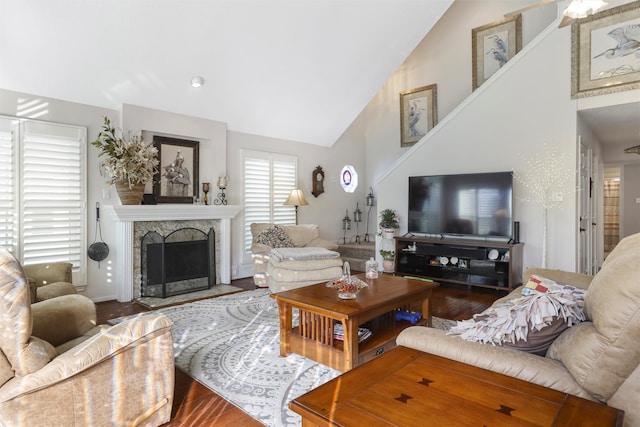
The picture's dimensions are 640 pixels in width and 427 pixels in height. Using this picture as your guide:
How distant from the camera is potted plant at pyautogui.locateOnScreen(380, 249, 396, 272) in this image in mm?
5910

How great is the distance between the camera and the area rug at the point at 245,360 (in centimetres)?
219

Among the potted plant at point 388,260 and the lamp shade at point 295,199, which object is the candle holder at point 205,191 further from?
the potted plant at point 388,260

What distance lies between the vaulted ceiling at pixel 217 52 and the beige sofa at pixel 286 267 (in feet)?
6.11

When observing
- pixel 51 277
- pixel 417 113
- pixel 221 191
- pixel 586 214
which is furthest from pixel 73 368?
pixel 417 113

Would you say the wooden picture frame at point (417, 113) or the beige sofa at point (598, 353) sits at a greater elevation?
the wooden picture frame at point (417, 113)

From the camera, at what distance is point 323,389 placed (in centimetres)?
124

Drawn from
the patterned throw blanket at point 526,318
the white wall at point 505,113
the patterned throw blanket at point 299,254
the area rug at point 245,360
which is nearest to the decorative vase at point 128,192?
the area rug at point 245,360

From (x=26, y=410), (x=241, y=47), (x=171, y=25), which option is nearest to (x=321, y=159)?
(x=241, y=47)

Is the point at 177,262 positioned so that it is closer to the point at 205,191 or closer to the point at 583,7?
the point at 205,191

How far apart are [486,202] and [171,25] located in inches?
176

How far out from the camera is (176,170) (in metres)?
5.09

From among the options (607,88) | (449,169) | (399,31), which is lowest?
(449,169)

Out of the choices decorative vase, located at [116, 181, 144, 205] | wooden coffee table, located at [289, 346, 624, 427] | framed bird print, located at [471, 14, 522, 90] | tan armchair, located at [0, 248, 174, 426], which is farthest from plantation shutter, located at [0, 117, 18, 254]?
framed bird print, located at [471, 14, 522, 90]

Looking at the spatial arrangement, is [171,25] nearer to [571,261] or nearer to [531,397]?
[531,397]
